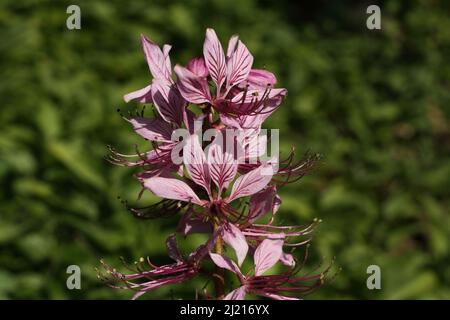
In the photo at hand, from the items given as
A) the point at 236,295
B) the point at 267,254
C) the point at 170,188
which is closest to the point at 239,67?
the point at 170,188

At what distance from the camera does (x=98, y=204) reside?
400 centimetres

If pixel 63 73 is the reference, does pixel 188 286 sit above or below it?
below

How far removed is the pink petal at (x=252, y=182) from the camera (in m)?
1.78

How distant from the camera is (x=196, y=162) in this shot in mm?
1784

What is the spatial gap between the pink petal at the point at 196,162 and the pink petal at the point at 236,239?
0.42ft

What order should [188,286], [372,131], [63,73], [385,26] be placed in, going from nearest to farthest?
[188,286] < [63,73] < [372,131] < [385,26]

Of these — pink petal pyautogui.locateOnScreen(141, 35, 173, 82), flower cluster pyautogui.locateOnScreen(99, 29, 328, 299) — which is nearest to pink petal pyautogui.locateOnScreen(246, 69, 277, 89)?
flower cluster pyautogui.locateOnScreen(99, 29, 328, 299)

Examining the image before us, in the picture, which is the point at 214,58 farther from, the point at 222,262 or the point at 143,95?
the point at 222,262

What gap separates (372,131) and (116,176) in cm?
261

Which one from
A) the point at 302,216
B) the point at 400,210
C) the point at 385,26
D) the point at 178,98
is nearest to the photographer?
the point at 178,98

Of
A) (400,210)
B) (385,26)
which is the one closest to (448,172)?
(400,210)

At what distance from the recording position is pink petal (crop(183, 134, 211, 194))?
173 cm

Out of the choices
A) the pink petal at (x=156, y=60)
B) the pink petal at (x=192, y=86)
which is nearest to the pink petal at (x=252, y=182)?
the pink petal at (x=192, y=86)

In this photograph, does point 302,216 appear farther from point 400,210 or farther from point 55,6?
point 55,6
